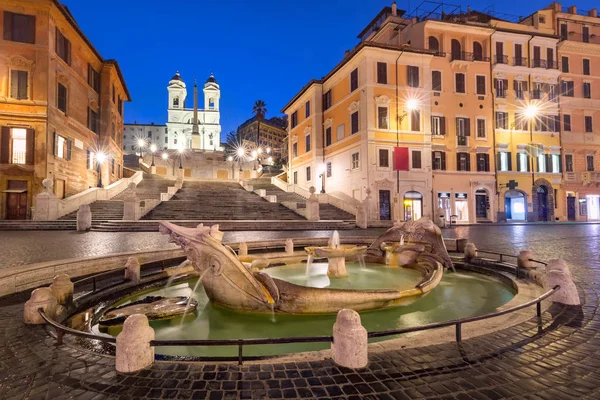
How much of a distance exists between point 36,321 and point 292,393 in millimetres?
3637

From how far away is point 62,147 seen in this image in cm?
2567

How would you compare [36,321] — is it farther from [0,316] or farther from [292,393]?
[292,393]

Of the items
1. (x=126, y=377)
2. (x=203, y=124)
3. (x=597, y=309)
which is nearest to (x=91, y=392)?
(x=126, y=377)

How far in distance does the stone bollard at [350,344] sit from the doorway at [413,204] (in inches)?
1074

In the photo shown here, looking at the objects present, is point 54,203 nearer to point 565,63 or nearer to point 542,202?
point 542,202

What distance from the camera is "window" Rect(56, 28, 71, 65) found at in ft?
83.4

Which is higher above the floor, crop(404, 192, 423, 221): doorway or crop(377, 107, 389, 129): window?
crop(377, 107, 389, 129): window

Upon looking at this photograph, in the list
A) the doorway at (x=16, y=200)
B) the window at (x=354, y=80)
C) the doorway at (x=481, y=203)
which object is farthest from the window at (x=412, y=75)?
the doorway at (x=16, y=200)

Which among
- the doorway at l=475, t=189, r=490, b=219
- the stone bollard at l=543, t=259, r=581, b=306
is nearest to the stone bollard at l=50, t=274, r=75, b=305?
the stone bollard at l=543, t=259, r=581, b=306

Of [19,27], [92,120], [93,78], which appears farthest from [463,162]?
[19,27]

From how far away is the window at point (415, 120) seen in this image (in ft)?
96.8

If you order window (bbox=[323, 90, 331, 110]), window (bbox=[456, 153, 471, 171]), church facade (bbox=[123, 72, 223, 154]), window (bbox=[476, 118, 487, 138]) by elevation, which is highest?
church facade (bbox=[123, 72, 223, 154])

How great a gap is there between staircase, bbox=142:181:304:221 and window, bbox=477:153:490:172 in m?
18.9

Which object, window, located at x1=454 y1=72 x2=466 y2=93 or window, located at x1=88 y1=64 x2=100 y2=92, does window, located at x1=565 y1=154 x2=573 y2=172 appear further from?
window, located at x1=88 y1=64 x2=100 y2=92
